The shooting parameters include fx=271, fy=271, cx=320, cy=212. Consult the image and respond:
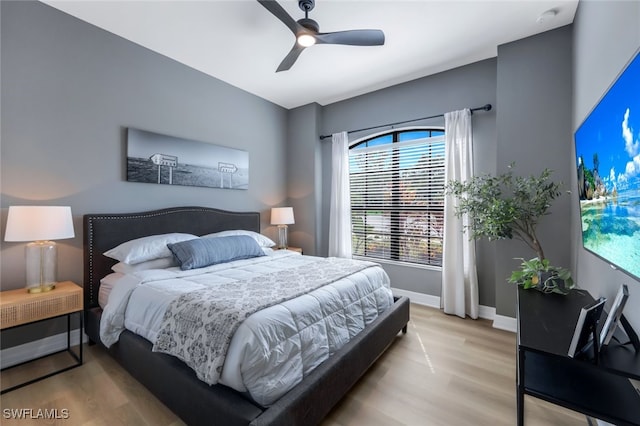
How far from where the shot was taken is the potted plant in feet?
6.60

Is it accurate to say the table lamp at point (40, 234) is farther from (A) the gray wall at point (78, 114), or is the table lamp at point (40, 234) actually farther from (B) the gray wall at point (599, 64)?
(B) the gray wall at point (599, 64)

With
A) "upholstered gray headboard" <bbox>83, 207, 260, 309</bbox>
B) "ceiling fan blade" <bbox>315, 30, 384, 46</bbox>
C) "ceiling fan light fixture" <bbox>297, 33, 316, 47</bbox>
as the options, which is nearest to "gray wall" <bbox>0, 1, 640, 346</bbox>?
"upholstered gray headboard" <bbox>83, 207, 260, 309</bbox>

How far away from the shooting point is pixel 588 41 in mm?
1896

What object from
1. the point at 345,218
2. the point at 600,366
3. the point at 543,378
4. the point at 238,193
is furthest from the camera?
the point at 345,218

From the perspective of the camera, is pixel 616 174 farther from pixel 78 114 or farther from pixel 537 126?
pixel 78 114

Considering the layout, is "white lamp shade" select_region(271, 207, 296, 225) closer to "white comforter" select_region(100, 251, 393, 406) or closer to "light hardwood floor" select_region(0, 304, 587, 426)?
"white comforter" select_region(100, 251, 393, 406)

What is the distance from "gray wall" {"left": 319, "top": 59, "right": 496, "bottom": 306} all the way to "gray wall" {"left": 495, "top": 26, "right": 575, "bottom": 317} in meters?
0.26

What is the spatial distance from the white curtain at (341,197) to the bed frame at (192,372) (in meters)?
1.67

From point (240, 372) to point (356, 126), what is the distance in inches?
143

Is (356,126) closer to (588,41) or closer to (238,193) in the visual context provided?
(238,193)

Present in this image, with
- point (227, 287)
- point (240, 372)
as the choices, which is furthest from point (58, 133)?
point (240, 372)

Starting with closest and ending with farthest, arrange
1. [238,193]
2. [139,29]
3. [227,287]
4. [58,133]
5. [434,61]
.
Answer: [227,287]
[58,133]
[139,29]
[434,61]
[238,193]

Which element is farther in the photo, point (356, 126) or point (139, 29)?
point (356, 126)

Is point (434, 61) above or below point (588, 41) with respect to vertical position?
above
